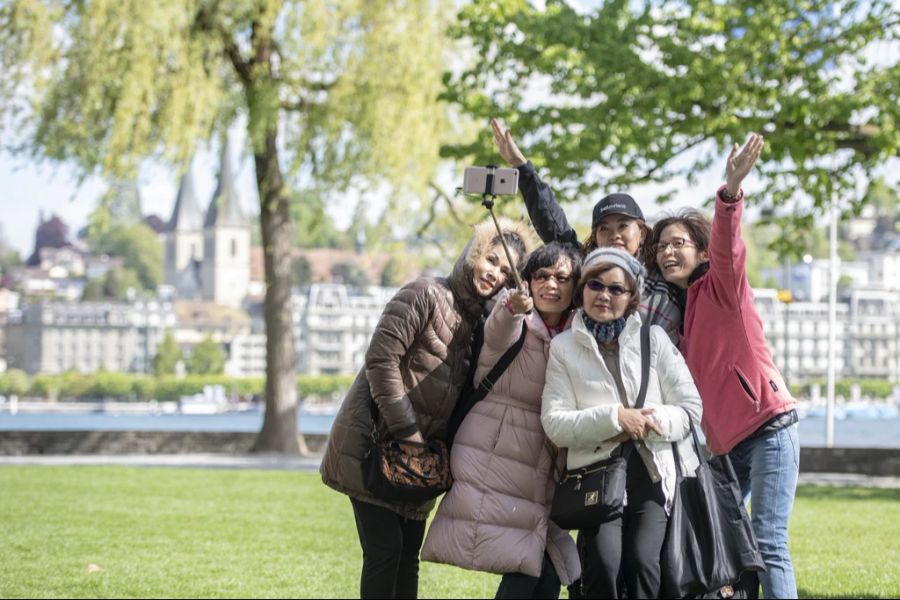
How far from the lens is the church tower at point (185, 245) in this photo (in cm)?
18775

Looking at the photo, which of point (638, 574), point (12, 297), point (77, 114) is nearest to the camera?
point (638, 574)

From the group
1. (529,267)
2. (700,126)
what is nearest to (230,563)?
(529,267)

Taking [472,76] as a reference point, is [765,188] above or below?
below

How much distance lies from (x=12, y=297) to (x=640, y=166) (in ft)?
573

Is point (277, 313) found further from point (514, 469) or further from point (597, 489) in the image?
point (597, 489)

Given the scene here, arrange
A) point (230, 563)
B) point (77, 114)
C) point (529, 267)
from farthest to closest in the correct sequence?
1. point (77, 114)
2. point (230, 563)
3. point (529, 267)

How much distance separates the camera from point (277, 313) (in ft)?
76.9

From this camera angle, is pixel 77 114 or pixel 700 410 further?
pixel 77 114

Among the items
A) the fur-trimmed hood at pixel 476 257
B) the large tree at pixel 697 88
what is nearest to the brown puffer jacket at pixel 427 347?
the fur-trimmed hood at pixel 476 257

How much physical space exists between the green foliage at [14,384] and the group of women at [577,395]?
126 m

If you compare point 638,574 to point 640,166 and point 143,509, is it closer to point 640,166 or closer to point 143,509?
point 143,509

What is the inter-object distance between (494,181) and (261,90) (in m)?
17.7

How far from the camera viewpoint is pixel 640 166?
17.2 meters

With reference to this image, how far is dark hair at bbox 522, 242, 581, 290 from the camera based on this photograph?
4844 mm
